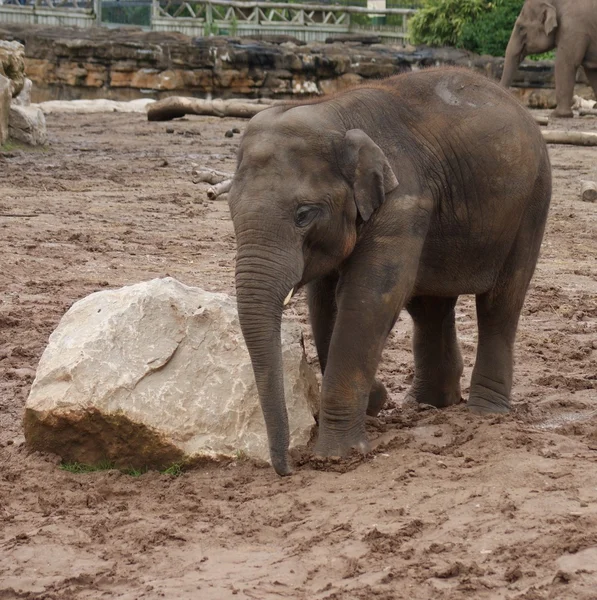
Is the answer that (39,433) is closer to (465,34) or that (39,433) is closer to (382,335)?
(382,335)

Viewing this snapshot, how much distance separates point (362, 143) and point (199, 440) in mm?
1391

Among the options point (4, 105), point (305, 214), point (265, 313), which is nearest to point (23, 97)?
point (4, 105)

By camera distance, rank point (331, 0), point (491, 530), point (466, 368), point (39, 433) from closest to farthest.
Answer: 1. point (491, 530)
2. point (39, 433)
3. point (466, 368)
4. point (331, 0)

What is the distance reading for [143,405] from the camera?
4996mm

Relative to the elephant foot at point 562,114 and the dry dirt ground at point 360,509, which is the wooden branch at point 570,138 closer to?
the elephant foot at point 562,114

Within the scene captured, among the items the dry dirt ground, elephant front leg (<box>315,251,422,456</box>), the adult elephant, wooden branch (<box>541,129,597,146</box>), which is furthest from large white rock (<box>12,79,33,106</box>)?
elephant front leg (<box>315,251,422,456</box>)

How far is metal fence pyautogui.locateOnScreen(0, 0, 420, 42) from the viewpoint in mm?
32594

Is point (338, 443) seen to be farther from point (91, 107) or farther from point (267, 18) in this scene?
point (267, 18)

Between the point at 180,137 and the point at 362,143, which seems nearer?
the point at 362,143

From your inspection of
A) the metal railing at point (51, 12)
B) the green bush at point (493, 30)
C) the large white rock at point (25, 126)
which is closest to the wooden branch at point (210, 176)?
the large white rock at point (25, 126)

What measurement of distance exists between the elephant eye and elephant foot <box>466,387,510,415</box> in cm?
158

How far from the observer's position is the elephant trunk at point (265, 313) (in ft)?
14.9

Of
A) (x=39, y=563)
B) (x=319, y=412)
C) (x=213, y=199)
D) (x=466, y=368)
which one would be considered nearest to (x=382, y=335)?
(x=319, y=412)

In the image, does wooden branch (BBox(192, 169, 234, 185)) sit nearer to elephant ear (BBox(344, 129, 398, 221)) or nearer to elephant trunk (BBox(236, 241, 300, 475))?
elephant ear (BBox(344, 129, 398, 221))
